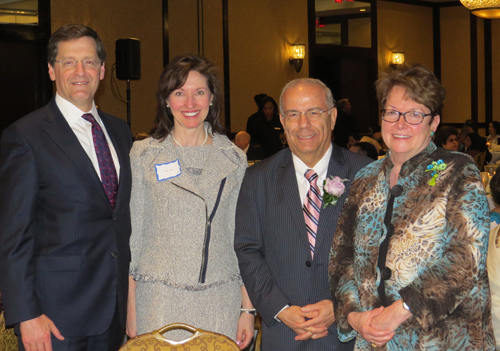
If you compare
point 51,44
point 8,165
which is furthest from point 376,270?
point 51,44

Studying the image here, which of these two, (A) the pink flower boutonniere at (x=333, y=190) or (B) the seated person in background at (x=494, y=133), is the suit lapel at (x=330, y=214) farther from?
(B) the seated person in background at (x=494, y=133)

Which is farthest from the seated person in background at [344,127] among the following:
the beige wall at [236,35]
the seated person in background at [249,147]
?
the beige wall at [236,35]

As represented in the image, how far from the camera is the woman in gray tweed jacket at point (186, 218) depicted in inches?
89.4

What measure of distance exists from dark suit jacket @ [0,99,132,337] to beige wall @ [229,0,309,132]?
819 cm

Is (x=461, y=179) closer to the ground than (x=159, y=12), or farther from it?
closer to the ground

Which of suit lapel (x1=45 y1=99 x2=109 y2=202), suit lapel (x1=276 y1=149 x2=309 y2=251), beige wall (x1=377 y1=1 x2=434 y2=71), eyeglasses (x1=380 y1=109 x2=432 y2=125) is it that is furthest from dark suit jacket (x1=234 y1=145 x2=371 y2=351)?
beige wall (x1=377 y1=1 x2=434 y2=71)

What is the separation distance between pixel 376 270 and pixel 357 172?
0.46 m

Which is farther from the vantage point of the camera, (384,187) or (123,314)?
(123,314)

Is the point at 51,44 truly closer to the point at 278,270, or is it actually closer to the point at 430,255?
the point at 278,270

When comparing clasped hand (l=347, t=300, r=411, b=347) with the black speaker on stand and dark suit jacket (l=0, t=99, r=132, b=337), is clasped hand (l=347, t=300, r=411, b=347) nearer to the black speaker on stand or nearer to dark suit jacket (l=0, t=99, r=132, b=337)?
dark suit jacket (l=0, t=99, r=132, b=337)

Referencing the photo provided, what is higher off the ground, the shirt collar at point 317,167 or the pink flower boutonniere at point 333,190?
the shirt collar at point 317,167


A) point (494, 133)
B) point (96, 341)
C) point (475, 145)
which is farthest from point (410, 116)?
point (494, 133)

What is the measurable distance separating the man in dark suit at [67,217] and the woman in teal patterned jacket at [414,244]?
0.97 m

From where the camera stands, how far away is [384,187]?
1.98 metres
